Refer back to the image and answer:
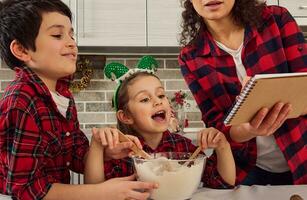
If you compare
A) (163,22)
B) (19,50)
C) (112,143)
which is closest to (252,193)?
Result: (112,143)

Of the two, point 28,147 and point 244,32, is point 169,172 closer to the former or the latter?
point 28,147

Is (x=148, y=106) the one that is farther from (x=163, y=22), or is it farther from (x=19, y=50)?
(x=163, y=22)

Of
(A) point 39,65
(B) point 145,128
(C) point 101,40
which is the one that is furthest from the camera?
(C) point 101,40

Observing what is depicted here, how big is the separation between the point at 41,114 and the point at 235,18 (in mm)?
819

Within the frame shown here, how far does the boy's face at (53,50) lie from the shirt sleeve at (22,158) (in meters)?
0.18

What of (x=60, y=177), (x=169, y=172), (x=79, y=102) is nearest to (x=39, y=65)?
(x=60, y=177)

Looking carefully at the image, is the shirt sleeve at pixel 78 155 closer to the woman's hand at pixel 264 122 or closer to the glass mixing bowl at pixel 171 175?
the glass mixing bowl at pixel 171 175

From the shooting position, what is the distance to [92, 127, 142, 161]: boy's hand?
1.04 meters

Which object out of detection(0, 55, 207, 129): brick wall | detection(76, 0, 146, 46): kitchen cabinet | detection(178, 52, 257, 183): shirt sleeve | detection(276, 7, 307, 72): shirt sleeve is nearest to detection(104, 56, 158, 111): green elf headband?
detection(178, 52, 257, 183): shirt sleeve

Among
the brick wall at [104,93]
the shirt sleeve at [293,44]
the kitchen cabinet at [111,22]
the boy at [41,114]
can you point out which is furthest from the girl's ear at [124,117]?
the brick wall at [104,93]

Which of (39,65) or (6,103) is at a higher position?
(39,65)

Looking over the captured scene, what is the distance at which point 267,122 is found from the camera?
1.14m

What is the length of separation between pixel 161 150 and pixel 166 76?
1.70 meters

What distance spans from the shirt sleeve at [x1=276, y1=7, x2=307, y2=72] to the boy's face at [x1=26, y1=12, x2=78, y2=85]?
72 cm
